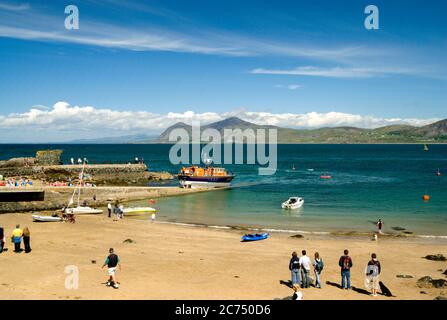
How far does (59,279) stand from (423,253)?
916 inches

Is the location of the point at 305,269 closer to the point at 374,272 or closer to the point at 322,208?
the point at 374,272

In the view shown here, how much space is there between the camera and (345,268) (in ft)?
62.0

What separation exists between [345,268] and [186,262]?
9.18m

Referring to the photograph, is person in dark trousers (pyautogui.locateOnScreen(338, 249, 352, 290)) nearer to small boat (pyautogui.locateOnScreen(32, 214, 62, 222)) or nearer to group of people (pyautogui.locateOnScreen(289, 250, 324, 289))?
group of people (pyautogui.locateOnScreen(289, 250, 324, 289))

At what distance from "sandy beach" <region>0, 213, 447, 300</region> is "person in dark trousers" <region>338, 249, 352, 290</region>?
1.25ft

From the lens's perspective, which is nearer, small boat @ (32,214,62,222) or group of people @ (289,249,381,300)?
group of people @ (289,249,381,300)

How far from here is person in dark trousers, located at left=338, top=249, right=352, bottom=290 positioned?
1873 centimetres

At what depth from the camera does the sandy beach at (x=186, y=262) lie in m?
18.1

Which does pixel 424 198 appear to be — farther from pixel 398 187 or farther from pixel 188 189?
pixel 188 189

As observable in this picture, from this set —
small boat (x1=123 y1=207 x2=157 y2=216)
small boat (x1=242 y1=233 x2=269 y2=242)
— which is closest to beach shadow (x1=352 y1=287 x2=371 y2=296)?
small boat (x1=242 y1=233 x2=269 y2=242)

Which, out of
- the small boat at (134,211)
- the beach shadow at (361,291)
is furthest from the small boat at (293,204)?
the beach shadow at (361,291)

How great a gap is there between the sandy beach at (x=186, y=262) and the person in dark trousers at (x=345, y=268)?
38 centimetres

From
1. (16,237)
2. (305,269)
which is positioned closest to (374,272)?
(305,269)
